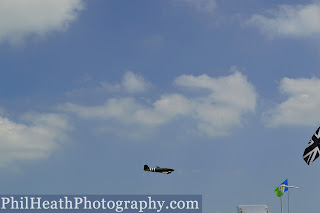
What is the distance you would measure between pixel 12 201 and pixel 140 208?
587 inches

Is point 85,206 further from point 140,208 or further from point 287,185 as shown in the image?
point 287,185

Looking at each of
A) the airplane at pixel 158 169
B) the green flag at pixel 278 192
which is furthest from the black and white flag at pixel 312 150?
the airplane at pixel 158 169

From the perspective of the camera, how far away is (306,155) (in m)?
37.7

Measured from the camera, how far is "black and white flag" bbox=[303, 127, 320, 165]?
3750cm

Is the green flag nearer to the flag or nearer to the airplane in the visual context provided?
the flag

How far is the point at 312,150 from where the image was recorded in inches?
1484

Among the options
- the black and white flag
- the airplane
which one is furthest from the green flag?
the airplane

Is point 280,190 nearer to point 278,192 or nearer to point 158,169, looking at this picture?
point 278,192

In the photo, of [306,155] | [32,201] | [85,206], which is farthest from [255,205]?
[32,201]

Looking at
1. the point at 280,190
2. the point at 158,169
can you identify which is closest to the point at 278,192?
the point at 280,190

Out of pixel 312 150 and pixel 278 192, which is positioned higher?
pixel 312 150

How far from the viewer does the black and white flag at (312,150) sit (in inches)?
→ 1476

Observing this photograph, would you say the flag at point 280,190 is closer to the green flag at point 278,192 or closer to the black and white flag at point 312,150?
the green flag at point 278,192

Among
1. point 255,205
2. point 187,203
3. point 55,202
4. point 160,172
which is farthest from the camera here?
point 160,172
